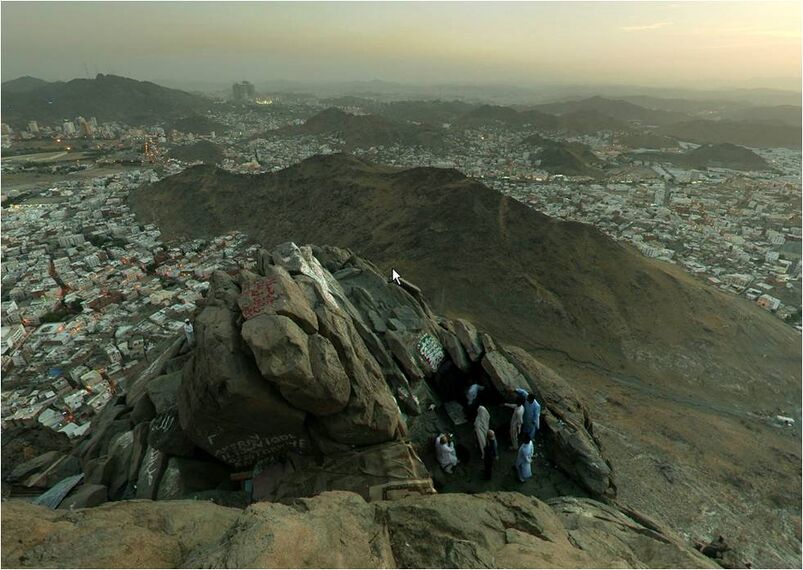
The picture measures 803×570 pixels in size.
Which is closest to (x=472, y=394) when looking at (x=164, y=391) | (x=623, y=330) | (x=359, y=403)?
(x=359, y=403)

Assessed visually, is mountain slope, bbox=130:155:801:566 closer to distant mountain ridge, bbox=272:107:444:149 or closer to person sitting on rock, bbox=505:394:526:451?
person sitting on rock, bbox=505:394:526:451

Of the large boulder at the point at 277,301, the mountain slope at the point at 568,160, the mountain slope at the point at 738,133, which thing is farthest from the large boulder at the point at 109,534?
the mountain slope at the point at 738,133

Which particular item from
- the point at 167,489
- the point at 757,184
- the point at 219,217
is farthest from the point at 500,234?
the point at 757,184

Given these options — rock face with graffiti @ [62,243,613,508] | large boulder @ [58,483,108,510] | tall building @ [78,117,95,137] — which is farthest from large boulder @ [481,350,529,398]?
tall building @ [78,117,95,137]

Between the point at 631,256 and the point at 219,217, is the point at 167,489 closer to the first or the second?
the point at 631,256

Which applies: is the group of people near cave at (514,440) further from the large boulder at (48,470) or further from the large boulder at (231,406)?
the large boulder at (48,470)

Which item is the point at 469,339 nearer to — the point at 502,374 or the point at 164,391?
the point at 502,374

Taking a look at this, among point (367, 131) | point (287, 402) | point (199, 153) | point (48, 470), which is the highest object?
point (367, 131)
